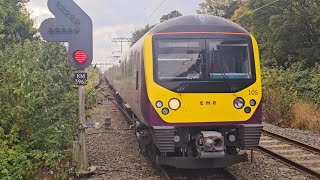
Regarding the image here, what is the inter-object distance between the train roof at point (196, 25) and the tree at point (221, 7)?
45.4 m

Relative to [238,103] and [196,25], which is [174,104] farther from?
[196,25]

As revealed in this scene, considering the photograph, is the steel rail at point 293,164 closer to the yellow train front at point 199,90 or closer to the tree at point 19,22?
the yellow train front at point 199,90

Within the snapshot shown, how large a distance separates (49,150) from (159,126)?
2.26 meters

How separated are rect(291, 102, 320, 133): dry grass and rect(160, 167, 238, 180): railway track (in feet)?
27.0

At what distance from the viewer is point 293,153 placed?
1014 cm

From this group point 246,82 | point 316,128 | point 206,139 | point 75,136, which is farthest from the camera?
point 316,128

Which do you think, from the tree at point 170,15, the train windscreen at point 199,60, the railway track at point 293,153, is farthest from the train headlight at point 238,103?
the tree at point 170,15

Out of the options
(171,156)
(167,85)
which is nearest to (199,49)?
(167,85)

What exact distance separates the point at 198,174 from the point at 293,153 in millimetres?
3382

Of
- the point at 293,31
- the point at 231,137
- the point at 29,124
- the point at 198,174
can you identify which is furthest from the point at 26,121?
the point at 293,31

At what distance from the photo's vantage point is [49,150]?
779 centimetres

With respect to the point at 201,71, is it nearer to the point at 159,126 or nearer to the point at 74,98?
the point at 159,126

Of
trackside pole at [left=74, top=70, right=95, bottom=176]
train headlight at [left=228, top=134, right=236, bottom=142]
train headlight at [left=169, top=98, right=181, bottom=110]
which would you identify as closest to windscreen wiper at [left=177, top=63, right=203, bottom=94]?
train headlight at [left=169, top=98, right=181, bottom=110]

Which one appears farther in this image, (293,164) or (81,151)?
(293,164)
